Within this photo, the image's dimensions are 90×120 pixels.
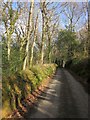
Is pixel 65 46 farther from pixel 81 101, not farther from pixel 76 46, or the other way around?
pixel 81 101

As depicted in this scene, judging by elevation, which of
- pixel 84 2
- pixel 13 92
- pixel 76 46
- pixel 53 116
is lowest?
pixel 53 116

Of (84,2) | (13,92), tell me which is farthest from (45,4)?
(13,92)

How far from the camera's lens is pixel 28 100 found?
51.7 feet

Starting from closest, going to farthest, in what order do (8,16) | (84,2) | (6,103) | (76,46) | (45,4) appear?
(6,103)
(8,16)
(45,4)
(84,2)
(76,46)

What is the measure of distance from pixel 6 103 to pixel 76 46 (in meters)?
63.2

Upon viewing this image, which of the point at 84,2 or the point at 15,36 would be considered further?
the point at 84,2

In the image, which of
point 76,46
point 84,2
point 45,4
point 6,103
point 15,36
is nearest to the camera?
point 6,103

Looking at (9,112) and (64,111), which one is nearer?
(9,112)

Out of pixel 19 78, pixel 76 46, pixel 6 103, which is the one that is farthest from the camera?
pixel 76 46

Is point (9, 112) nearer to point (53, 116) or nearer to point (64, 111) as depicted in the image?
point (53, 116)

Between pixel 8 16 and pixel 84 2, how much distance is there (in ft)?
87.1

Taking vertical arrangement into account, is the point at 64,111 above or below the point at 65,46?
below

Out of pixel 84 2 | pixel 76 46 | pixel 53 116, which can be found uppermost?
pixel 84 2

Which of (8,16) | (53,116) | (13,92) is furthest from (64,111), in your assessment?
(8,16)
